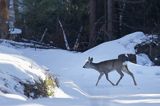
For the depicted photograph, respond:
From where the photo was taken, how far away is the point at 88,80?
67.9ft

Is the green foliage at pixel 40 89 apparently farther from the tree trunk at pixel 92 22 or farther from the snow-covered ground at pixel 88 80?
the tree trunk at pixel 92 22

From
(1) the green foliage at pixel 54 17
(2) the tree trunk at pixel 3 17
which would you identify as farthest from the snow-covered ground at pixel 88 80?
(1) the green foliage at pixel 54 17

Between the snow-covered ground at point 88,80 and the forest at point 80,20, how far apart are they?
6472mm

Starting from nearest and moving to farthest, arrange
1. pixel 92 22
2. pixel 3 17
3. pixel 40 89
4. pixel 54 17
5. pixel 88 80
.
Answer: pixel 40 89
pixel 88 80
pixel 3 17
pixel 92 22
pixel 54 17

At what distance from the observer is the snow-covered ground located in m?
12.9

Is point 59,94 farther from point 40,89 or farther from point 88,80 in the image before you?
point 88,80

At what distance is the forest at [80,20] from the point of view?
36312mm

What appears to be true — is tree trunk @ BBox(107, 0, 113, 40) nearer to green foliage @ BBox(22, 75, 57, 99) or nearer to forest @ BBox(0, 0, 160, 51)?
forest @ BBox(0, 0, 160, 51)

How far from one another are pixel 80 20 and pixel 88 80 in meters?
19.8

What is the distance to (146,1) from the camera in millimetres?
35594

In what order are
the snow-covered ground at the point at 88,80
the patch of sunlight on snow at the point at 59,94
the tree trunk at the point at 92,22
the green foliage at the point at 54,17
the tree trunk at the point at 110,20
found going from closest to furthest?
the snow-covered ground at the point at 88,80
the patch of sunlight on snow at the point at 59,94
the tree trunk at the point at 110,20
the tree trunk at the point at 92,22
the green foliage at the point at 54,17

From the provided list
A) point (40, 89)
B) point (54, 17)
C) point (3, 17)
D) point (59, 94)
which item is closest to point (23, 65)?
point (59, 94)

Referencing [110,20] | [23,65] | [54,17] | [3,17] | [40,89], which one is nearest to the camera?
[40,89]

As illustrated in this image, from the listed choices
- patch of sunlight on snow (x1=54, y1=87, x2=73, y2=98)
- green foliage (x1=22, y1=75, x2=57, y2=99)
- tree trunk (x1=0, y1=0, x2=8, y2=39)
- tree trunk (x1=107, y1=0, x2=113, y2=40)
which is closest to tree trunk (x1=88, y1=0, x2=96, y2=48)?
tree trunk (x1=107, y1=0, x2=113, y2=40)
